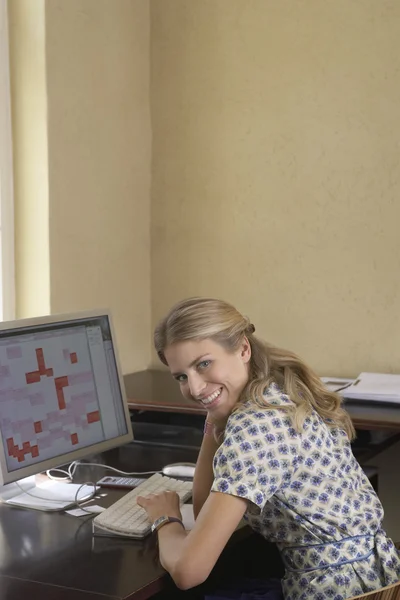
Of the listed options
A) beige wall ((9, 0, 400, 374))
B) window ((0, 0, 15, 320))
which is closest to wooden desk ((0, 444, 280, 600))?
window ((0, 0, 15, 320))

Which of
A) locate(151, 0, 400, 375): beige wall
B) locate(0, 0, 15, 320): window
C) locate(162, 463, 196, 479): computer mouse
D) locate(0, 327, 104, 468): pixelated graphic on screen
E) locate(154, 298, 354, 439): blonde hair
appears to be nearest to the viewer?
locate(154, 298, 354, 439): blonde hair

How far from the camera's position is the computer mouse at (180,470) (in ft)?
7.02

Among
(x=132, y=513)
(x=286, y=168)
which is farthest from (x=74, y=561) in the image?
(x=286, y=168)

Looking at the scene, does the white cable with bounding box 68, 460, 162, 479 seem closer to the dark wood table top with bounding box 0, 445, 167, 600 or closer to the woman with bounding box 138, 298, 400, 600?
the dark wood table top with bounding box 0, 445, 167, 600

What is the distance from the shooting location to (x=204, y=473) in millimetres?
1884

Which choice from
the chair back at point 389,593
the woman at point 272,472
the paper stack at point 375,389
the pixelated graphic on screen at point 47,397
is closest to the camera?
the chair back at point 389,593

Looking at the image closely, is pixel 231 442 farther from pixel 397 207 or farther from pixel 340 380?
pixel 397 207

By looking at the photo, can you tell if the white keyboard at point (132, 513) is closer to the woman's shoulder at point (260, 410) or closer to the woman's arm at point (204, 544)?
the woman's arm at point (204, 544)

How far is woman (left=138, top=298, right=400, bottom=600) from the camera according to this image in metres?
1.57

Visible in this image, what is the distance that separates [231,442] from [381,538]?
367 millimetres

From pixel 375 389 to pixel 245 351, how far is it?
814 mm

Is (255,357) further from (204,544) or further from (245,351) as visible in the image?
(204,544)

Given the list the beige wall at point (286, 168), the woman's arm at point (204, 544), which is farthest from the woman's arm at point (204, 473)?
Result: the beige wall at point (286, 168)

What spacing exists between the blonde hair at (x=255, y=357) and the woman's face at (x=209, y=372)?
0.05 ft
